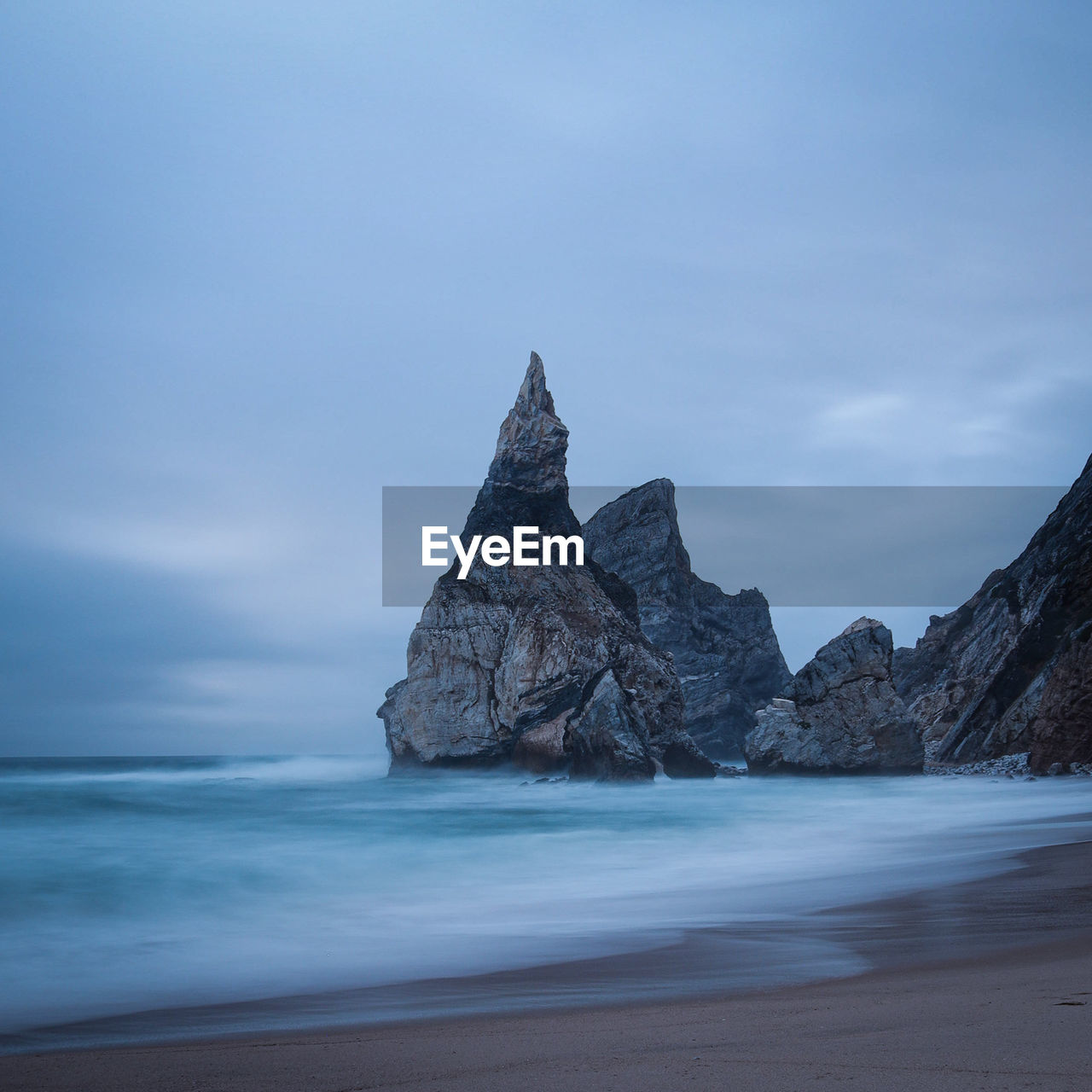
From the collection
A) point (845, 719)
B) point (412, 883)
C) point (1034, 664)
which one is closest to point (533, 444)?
point (845, 719)

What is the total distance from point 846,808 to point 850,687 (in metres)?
12.7

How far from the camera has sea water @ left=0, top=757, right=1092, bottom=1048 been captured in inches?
241

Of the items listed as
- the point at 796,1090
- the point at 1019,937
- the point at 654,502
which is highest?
the point at 654,502

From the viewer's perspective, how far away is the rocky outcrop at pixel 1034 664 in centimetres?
2275

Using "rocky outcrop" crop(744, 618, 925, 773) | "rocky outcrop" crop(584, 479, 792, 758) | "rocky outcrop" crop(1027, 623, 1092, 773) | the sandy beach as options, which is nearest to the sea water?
the sandy beach

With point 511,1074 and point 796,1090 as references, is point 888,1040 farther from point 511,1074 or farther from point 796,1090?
point 511,1074

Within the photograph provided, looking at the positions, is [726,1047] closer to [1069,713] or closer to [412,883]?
[412,883]

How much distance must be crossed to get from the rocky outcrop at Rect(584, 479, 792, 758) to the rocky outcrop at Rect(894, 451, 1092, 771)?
21399 millimetres

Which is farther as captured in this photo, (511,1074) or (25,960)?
(25,960)

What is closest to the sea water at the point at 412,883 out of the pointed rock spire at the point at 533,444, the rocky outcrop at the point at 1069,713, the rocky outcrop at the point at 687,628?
the rocky outcrop at the point at 1069,713

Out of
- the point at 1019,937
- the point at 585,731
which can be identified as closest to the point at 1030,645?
the point at 585,731

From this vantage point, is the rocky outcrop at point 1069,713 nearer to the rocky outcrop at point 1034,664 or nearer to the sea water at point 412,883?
the rocky outcrop at point 1034,664

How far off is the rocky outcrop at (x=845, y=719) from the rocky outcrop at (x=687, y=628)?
26365 mm

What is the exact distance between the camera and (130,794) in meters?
26.2
